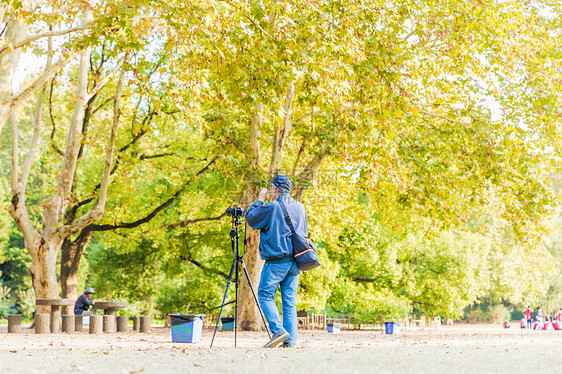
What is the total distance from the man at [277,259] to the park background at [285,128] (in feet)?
12.5

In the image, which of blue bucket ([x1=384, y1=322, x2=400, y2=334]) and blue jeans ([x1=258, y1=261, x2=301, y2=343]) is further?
blue bucket ([x1=384, y1=322, x2=400, y2=334])

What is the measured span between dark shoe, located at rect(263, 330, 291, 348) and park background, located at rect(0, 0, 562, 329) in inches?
202

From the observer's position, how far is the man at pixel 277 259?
7.50 m

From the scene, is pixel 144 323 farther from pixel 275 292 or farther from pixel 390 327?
pixel 275 292

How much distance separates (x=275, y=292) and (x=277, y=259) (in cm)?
47

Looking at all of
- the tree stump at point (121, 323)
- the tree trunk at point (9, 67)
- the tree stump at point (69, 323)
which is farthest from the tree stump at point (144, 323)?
the tree trunk at point (9, 67)

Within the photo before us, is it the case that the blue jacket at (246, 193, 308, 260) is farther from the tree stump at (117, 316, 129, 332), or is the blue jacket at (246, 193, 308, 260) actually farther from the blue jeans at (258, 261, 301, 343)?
the tree stump at (117, 316, 129, 332)

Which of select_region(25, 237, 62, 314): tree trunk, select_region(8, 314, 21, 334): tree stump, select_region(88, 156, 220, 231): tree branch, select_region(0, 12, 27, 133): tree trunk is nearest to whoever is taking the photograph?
select_region(0, 12, 27, 133): tree trunk

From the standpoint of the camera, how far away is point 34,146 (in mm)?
17688

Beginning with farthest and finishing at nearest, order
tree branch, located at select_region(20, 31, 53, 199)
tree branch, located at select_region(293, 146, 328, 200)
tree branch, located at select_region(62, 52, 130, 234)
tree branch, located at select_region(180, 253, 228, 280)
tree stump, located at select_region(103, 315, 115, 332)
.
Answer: tree branch, located at select_region(180, 253, 228, 280)
tree branch, located at select_region(20, 31, 53, 199)
tree branch, located at select_region(293, 146, 328, 200)
tree branch, located at select_region(62, 52, 130, 234)
tree stump, located at select_region(103, 315, 115, 332)

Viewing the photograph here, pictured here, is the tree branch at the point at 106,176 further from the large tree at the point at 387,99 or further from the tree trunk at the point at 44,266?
the large tree at the point at 387,99

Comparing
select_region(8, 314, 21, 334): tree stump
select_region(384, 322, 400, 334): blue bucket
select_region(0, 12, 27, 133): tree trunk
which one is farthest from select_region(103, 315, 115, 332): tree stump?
select_region(384, 322, 400, 334): blue bucket

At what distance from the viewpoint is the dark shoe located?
7.41 meters

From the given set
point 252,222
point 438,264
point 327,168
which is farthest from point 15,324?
point 438,264
